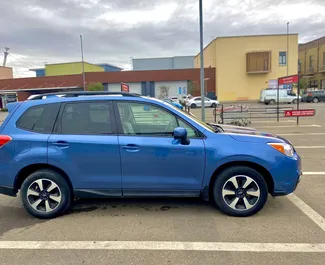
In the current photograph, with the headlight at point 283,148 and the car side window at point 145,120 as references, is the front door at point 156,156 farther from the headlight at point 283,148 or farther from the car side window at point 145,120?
the headlight at point 283,148

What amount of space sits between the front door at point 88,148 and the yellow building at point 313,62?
50.1 m

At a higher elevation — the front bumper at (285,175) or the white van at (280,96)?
the white van at (280,96)

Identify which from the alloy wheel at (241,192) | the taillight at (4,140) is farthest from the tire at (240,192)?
the taillight at (4,140)

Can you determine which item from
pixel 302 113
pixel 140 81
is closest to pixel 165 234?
pixel 302 113

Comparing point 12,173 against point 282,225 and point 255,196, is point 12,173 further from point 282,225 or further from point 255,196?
point 282,225

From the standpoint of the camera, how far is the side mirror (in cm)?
347

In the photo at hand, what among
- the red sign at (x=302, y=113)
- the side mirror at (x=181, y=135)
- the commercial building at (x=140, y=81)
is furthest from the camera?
the commercial building at (x=140, y=81)

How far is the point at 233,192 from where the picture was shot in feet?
12.1

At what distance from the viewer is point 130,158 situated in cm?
364

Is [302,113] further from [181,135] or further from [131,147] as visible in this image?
[131,147]

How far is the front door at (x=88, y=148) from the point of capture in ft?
12.0

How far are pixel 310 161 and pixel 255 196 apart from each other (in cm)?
379

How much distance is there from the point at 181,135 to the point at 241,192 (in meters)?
1.17

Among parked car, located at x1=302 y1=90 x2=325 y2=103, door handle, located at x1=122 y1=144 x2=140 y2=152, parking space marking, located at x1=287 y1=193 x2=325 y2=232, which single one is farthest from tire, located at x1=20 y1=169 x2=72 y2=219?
parked car, located at x1=302 y1=90 x2=325 y2=103
